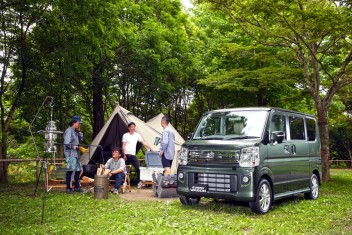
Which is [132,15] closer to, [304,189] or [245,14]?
[245,14]

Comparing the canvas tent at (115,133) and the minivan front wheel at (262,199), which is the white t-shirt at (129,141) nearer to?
the canvas tent at (115,133)

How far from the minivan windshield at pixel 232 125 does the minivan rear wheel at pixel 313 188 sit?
2652 millimetres

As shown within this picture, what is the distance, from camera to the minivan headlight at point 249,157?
6.94 m

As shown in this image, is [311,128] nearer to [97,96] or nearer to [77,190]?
[77,190]

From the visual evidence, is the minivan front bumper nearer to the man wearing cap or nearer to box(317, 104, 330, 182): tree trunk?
the man wearing cap

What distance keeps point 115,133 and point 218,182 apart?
22.0 feet

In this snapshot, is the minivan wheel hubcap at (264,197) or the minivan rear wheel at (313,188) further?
the minivan rear wheel at (313,188)

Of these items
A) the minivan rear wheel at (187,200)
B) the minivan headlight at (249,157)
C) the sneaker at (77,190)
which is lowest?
the minivan rear wheel at (187,200)

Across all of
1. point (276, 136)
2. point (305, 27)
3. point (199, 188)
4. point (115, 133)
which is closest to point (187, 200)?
point (199, 188)

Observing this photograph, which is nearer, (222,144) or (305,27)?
(222,144)

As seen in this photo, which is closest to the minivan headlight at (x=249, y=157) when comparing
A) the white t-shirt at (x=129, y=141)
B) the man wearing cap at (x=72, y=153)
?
the man wearing cap at (x=72, y=153)

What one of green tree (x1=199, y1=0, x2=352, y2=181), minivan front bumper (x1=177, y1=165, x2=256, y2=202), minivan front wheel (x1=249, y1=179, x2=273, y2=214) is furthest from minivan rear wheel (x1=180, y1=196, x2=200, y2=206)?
green tree (x1=199, y1=0, x2=352, y2=181)

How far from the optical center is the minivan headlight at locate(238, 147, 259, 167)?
694cm

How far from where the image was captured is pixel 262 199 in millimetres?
7207
